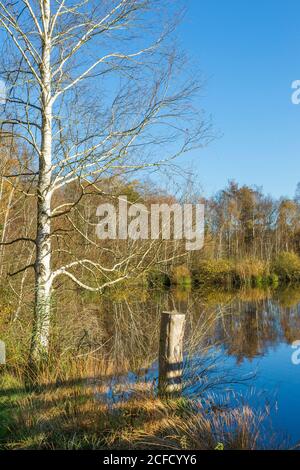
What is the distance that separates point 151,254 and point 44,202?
5.70 feet

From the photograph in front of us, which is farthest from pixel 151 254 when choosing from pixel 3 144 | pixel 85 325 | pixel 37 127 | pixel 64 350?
pixel 3 144

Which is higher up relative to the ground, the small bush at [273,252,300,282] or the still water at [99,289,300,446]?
the small bush at [273,252,300,282]

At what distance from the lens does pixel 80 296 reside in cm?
991

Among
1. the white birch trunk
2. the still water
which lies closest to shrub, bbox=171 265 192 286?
the still water

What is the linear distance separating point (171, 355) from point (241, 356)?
5.54 m

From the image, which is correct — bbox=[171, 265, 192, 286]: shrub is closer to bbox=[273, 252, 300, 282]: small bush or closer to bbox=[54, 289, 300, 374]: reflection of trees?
bbox=[54, 289, 300, 374]: reflection of trees

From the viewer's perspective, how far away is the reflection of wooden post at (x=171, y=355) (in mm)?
4488

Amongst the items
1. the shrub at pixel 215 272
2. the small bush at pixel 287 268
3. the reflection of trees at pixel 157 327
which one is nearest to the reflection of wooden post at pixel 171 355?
the reflection of trees at pixel 157 327

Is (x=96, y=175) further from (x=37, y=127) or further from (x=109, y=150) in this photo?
(x=37, y=127)

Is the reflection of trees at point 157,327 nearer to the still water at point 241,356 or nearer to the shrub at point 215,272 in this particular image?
the still water at point 241,356

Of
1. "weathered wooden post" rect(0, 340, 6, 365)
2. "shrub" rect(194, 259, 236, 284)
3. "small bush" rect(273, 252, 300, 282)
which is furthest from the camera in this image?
"small bush" rect(273, 252, 300, 282)

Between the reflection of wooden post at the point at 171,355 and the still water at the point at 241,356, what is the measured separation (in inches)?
21.2

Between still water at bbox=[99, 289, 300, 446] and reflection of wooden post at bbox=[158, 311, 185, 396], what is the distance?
0.54 meters

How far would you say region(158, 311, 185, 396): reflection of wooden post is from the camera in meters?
4.49
